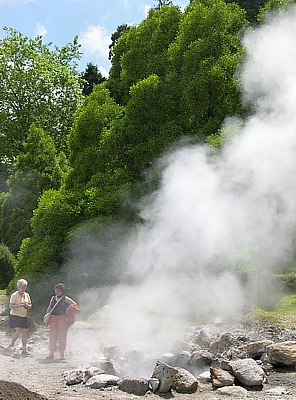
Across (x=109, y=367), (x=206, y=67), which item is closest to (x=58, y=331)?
(x=109, y=367)

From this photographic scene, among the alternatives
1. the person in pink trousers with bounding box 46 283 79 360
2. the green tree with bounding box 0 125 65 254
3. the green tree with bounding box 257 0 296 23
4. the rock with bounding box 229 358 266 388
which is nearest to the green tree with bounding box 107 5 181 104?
the green tree with bounding box 257 0 296 23

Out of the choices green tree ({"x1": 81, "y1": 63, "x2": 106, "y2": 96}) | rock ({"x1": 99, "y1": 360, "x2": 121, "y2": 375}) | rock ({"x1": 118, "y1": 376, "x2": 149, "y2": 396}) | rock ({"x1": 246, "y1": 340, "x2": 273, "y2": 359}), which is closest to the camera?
rock ({"x1": 118, "y1": 376, "x2": 149, "y2": 396})

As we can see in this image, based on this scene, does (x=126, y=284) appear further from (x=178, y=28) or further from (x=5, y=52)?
(x=5, y=52)

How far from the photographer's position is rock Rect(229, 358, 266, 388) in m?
6.48

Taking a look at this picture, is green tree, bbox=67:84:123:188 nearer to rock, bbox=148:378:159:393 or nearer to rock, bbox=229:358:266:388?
rock, bbox=229:358:266:388

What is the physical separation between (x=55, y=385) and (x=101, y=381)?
60 centimetres

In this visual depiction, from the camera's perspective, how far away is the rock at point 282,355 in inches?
292

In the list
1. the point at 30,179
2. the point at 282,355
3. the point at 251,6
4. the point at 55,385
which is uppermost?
the point at 251,6

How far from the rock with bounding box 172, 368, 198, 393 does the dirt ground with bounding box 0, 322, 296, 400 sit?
9 cm

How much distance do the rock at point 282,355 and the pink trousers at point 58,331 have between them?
350 cm

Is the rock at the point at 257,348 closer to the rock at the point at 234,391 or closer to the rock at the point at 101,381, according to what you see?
the rock at the point at 234,391

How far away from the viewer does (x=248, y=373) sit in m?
6.58

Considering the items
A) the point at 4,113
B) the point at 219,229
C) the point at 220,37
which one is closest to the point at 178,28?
the point at 220,37

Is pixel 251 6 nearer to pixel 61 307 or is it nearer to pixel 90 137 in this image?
pixel 90 137
